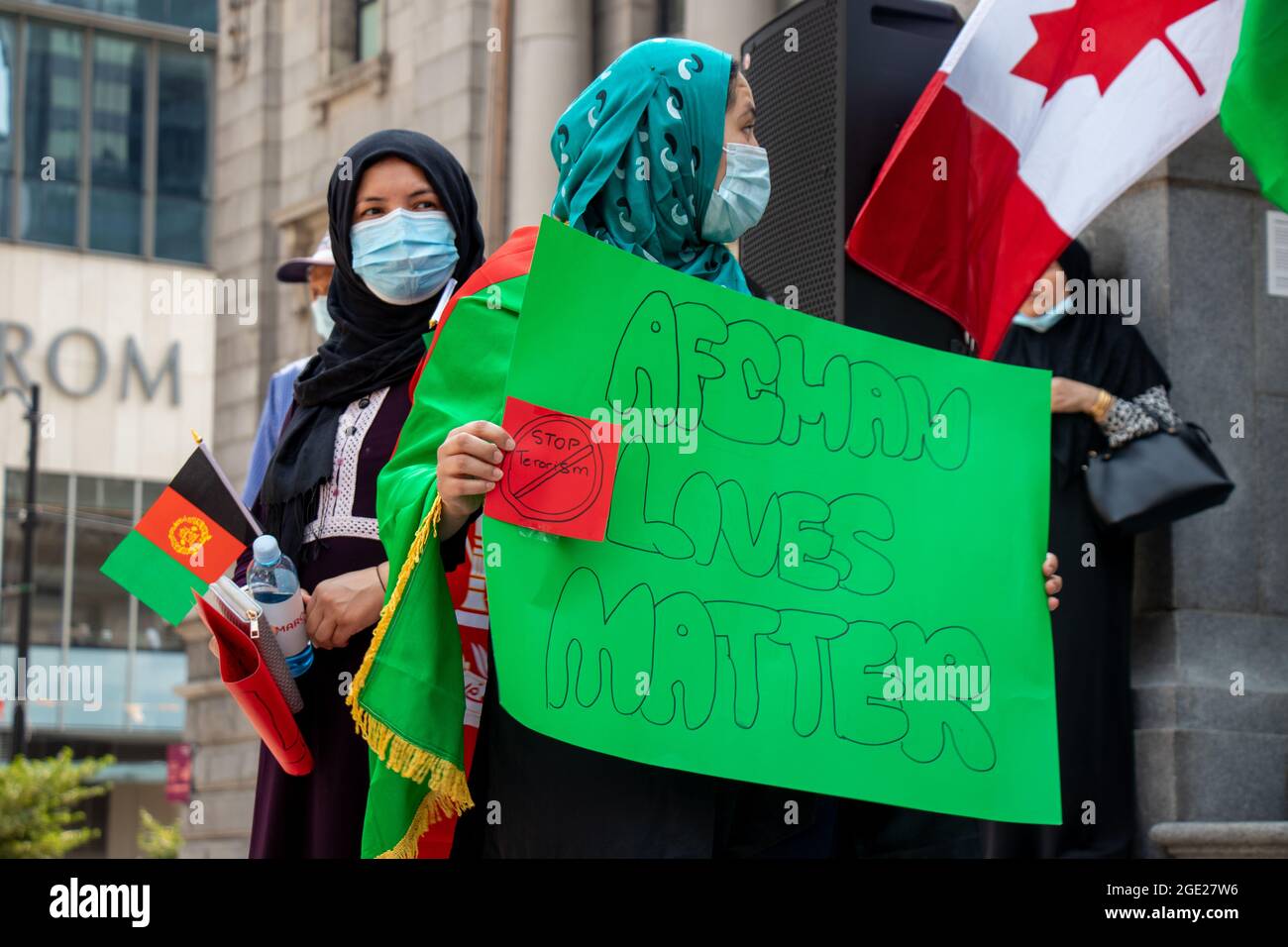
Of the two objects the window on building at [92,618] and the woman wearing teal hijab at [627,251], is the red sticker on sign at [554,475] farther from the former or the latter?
the window on building at [92,618]

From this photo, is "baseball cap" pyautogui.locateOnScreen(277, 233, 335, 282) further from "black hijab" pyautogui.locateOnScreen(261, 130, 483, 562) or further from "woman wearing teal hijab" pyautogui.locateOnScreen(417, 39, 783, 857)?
"woman wearing teal hijab" pyautogui.locateOnScreen(417, 39, 783, 857)

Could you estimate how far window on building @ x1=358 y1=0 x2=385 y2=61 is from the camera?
21.6m

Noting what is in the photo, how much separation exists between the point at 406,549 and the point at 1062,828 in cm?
364

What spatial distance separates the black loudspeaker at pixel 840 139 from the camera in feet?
15.6

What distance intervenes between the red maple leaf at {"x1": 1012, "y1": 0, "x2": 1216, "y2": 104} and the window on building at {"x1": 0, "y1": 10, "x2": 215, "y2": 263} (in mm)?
35851

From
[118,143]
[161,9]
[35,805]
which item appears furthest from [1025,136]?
[161,9]

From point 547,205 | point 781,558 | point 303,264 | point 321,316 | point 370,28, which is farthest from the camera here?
point 370,28

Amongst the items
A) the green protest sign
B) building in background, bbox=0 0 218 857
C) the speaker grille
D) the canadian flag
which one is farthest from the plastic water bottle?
building in background, bbox=0 0 218 857

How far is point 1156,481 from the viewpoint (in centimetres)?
631

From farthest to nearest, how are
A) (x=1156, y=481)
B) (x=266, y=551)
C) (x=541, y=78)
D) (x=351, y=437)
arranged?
(x=541, y=78) < (x=1156, y=481) < (x=351, y=437) < (x=266, y=551)

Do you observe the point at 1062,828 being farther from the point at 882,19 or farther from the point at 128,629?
the point at 128,629

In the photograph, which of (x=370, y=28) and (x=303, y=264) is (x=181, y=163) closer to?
(x=370, y=28)

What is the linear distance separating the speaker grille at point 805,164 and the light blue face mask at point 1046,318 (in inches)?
63.1

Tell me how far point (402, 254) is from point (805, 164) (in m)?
1.30
